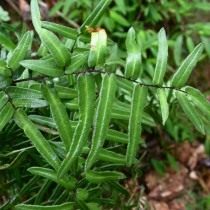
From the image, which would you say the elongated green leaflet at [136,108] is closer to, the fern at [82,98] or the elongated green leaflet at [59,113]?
the fern at [82,98]

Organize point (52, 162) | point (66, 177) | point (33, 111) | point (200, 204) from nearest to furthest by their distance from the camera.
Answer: point (52, 162)
point (66, 177)
point (33, 111)
point (200, 204)

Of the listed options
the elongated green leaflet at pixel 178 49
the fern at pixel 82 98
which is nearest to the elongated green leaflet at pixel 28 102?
the fern at pixel 82 98

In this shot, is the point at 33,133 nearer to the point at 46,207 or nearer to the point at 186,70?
the point at 46,207

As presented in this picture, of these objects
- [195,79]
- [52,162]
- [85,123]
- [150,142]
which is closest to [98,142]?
[85,123]

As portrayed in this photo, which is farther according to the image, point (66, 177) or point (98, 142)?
point (66, 177)

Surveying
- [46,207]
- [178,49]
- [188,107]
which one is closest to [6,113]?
[46,207]

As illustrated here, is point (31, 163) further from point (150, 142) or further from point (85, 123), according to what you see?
point (150, 142)

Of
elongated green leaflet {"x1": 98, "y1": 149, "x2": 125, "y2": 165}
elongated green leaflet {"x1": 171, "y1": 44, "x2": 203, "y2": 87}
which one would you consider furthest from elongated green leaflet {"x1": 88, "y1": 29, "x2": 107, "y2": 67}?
elongated green leaflet {"x1": 98, "y1": 149, "x2": 125, "y2": 165}
